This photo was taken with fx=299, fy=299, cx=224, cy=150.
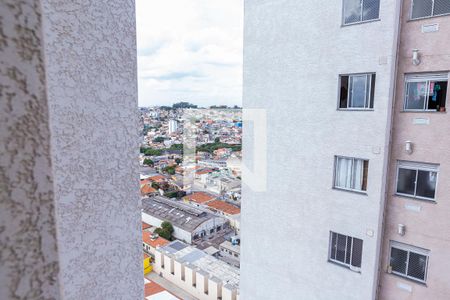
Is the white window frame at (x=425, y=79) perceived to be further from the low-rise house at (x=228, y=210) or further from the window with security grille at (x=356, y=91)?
the low-rise house at (x=228, y=210)

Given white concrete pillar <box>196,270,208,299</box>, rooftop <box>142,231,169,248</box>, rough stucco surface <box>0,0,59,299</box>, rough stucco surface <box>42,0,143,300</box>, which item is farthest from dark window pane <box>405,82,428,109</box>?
rooftop <box>142,231,169,248</box>

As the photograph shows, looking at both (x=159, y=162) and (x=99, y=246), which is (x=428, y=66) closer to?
(x=99, y=246)

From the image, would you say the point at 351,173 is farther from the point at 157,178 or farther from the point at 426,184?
the point at 157,178

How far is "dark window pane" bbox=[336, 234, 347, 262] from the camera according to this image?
3238 millimetres

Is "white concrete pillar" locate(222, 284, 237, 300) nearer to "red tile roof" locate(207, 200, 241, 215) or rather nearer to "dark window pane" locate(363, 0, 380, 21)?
"red tile roof" locate(207, 200, 241, 215)

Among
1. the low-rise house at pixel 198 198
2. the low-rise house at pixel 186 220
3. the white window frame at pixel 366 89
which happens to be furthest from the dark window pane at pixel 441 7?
the low-rise house at pixel 198 198

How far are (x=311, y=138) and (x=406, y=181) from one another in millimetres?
998

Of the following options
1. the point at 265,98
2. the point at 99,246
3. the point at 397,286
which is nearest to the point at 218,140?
the point at 265,98

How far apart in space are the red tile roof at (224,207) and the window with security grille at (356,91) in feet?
48.0

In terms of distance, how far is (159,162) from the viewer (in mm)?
15188

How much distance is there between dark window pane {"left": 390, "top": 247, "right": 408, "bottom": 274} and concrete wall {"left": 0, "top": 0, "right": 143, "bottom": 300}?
2.94 metres

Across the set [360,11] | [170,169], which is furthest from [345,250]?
[170,169]

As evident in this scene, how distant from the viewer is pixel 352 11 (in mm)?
2947

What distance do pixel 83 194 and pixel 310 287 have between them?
134 inches
